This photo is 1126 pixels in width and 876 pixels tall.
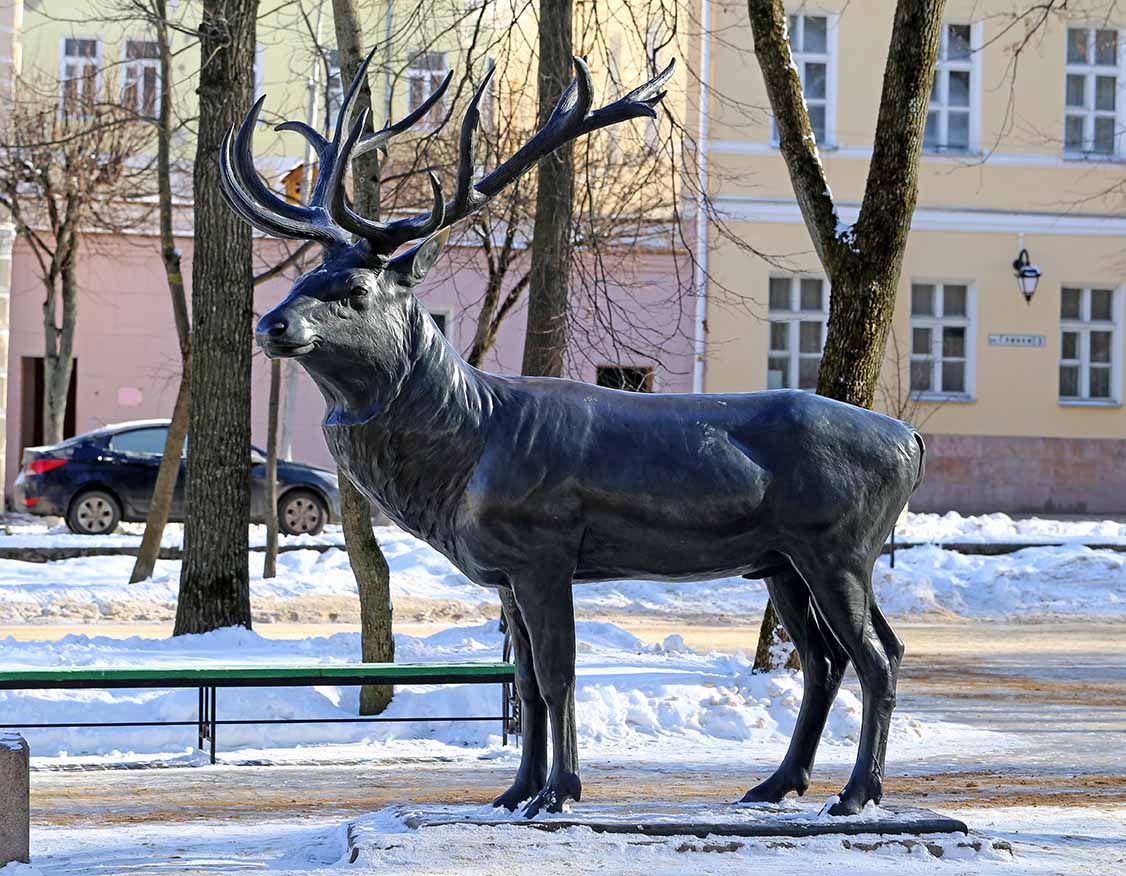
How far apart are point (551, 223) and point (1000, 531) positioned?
14.0 metres

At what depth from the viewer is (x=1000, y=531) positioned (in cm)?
2583

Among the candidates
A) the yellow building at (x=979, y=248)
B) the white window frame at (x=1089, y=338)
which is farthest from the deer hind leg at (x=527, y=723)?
the white window frame at (x=1089, y=338)

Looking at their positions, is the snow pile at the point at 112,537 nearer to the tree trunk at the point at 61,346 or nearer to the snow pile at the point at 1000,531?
the tree trunk at the point at 61,346

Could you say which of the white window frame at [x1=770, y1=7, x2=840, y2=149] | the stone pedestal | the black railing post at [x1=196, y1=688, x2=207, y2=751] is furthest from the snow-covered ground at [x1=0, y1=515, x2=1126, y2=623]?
the stone pedestal

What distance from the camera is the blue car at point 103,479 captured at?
25328 millimetres

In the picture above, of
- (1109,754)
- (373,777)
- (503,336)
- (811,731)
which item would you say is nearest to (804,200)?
(1109,754)

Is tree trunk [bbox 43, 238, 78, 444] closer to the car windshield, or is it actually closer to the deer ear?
the car windshield

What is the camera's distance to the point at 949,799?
8891 millimetres

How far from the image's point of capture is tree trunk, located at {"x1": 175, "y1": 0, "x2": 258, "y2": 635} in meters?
14.1

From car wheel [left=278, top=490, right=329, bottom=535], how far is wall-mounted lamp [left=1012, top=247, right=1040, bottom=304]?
45.7ft

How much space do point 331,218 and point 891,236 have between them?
6.30 metres

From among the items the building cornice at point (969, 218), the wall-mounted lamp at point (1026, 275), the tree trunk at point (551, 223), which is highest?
the building cornice at point (969, 218)

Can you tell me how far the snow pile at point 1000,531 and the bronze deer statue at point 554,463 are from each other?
694 inches

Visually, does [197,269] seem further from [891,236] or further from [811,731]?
[811,731]
